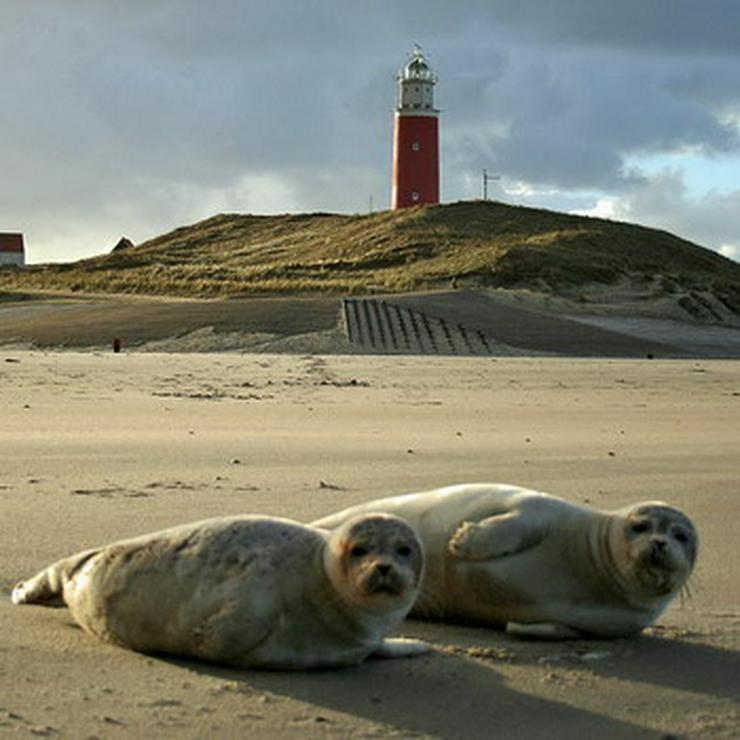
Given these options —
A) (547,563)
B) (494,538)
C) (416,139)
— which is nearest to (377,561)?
(494,538)

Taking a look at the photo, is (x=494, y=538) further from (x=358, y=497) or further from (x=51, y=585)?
(x=358, y=497)

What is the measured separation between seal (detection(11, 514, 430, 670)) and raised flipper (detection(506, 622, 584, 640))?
17.4 inches

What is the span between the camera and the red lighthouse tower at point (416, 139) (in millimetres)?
79062

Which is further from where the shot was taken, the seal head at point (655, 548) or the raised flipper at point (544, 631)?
the raised flipper at point (544, 631)

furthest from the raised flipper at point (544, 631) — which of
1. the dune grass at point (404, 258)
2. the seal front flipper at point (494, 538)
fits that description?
the dune grass at point (404, 258)

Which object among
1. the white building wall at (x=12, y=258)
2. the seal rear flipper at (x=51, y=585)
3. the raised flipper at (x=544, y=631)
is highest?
the white building wall at (x=12, y=258)

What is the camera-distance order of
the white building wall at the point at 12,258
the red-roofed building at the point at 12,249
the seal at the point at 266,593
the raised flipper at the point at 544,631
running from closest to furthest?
the seal at the point at 266,593 < the raised flipper at the point at 544,631 < the white building wall at the point at 12,258 < the red-roofed building at the point at 12,249

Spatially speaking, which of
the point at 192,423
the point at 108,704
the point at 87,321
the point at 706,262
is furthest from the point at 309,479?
the point at 706,262

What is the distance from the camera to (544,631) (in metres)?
5.80

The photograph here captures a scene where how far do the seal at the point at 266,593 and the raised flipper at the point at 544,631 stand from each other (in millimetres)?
441

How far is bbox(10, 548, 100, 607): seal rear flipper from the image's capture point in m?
5.80

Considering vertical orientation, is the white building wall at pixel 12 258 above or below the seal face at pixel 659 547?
above

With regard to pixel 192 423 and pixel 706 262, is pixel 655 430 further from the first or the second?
pixel 706 262

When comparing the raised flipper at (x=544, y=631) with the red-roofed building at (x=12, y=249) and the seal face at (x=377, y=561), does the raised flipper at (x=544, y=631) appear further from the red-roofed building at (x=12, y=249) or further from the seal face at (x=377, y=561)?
the red-roofed building at (x=12, y=249)
